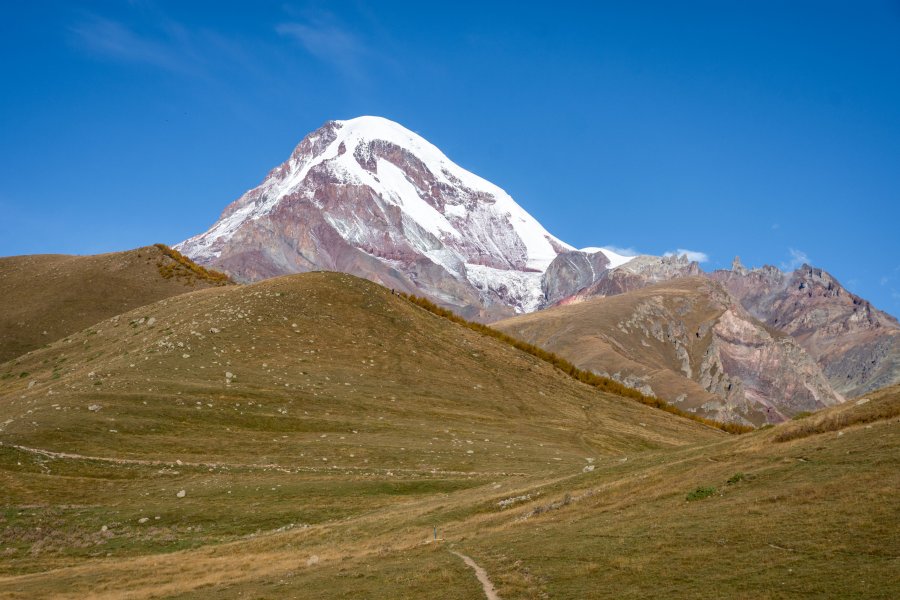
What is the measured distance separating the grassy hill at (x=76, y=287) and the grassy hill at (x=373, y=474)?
1851cm

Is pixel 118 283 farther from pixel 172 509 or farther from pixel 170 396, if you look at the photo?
pixel 172 509

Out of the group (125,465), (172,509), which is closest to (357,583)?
(172,509)

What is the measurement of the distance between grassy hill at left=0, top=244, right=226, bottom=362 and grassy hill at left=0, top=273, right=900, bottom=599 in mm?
18510

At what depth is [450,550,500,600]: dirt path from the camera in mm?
20656

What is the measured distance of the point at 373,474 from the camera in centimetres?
5038

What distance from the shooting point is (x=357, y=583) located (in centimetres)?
2411

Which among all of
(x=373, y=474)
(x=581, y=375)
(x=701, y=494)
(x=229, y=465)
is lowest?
(x=701, y=494)

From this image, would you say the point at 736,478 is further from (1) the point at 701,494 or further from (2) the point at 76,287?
(2) the point at 76,287

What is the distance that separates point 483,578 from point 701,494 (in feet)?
29.7

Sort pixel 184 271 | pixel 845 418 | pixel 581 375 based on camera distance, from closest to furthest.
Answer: pixel 845 418, pixel 581 375, pixel 184 271

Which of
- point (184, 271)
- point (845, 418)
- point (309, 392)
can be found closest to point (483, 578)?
point (845, 418)

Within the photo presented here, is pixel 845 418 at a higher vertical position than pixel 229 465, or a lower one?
lower

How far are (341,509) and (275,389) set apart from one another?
23.9 metres

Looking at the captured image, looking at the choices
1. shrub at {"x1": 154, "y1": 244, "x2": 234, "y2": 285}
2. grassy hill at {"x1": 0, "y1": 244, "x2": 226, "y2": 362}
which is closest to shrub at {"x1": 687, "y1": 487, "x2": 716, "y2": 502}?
grassy hill at {"x1": 0, "y1": 244, "x2": 226, "y2": 362}
